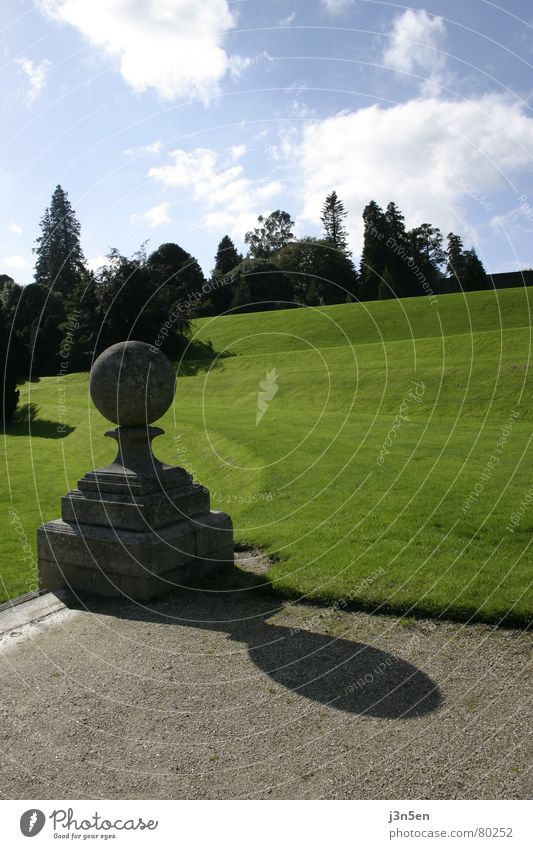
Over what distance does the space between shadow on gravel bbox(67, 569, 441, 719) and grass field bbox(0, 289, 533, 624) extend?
0.73m

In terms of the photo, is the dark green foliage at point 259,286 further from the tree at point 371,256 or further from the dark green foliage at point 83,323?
the dark green foliage at point 83,323

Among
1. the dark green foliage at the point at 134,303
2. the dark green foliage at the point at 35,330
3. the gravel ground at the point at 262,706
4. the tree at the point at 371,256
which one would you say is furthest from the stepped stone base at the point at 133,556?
the tree at the point at 371,256

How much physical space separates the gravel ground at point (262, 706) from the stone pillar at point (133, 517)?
0.61 metres

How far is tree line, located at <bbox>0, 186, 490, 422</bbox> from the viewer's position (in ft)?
138

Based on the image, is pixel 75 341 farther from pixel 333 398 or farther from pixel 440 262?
pixel 440 262

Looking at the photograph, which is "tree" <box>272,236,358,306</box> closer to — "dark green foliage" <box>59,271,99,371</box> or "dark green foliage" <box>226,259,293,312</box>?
"dark green foliage" <box>226,259,293,312</box>

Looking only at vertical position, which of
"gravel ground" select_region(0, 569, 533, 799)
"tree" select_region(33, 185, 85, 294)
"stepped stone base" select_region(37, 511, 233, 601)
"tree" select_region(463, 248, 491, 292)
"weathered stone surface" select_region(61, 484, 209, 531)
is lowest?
"gravel ground" select_region(0, 569, 533, 799)

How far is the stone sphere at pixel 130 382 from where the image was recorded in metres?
8.10

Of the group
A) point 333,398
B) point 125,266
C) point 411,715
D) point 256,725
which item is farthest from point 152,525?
point 125,266

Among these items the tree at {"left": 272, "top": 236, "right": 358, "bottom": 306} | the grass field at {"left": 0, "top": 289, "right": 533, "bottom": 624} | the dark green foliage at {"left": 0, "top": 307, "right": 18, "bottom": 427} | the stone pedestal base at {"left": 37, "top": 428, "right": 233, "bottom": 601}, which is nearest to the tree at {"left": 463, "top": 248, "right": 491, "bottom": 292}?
the tree at {"left": 272, "top": 236, "right": 358, "bottom": 306}

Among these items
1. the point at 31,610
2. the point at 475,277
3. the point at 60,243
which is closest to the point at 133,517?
the point at 31,610

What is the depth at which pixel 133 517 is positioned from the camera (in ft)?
25.8

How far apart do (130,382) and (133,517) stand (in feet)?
5.55

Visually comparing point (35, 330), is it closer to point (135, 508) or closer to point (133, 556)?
point (135, 508)
